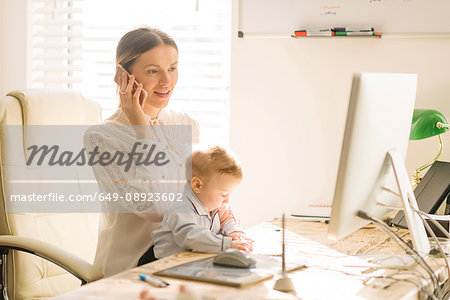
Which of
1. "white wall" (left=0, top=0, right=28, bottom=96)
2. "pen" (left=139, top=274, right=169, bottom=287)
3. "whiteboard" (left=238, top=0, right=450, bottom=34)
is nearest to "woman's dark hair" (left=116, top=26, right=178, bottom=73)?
"whiteboard" (left=238, top=0, right=450, bottom=34)

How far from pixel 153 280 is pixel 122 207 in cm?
49

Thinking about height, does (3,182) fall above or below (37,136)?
below

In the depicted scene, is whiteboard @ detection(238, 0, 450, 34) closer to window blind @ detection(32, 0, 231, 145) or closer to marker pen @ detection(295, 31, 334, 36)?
marker pen @ detection(295, 31, 334, 36)

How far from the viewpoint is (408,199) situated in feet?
5.20

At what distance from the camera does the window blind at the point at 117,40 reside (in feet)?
8.58

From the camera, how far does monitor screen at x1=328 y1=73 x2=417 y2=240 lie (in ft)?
4.05

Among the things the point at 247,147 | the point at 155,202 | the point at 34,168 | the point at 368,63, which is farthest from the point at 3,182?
the point at 368,63

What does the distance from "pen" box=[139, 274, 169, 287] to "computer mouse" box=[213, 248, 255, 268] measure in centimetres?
17

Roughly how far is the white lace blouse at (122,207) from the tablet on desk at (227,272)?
0.32 meters

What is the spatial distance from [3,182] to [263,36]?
3.68 feet

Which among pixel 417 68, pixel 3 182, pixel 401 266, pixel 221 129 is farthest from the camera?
pixel 221 129

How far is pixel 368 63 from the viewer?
2283 millimetres

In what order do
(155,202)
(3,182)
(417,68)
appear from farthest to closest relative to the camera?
(417,68) → (3,182) → (155,202)

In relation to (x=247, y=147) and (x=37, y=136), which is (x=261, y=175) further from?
(x=37, y=136)
